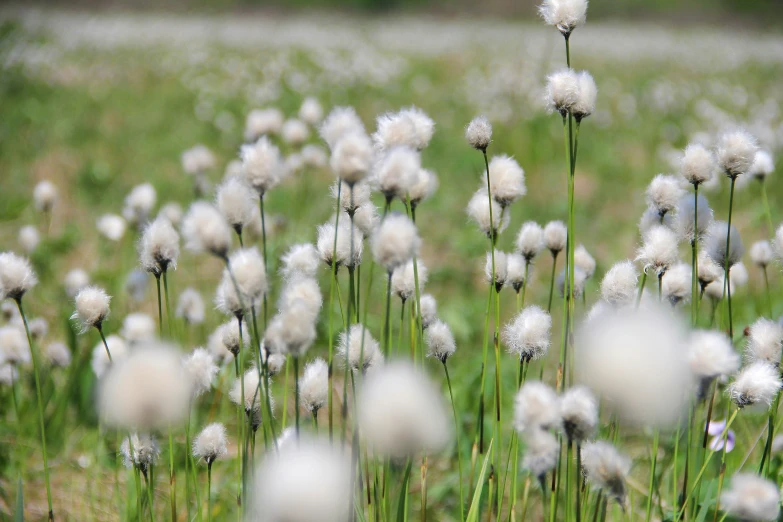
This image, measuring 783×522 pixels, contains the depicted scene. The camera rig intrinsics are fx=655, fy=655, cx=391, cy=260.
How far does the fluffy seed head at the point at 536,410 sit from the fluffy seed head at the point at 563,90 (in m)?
0.55

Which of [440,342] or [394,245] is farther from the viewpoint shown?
[440,342]

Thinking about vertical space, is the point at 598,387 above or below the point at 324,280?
below

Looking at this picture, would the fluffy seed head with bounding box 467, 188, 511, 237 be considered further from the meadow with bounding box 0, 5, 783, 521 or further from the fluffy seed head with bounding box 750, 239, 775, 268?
the fluffy seed head with bounding box 750, 239, 775, 268

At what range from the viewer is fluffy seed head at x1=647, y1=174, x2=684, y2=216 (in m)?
1.24

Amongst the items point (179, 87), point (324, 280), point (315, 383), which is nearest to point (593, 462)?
point (315, 383)

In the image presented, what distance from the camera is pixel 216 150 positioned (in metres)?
5.55

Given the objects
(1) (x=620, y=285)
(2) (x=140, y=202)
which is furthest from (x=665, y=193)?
(2) (x=140, y=202)

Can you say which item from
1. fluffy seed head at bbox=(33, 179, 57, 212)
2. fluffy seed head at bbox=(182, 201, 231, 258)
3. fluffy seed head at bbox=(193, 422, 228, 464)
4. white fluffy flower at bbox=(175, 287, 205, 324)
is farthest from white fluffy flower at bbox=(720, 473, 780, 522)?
fluffy seed head at bbox=(33, 179, 57, 212)

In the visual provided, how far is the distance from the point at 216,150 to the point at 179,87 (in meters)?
2.87

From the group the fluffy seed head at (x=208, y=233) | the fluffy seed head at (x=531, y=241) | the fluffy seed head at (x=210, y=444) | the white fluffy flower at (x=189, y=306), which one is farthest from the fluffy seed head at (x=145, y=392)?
the white fluffy flower at (x=189, y=306)

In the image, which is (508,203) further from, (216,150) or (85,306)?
(216,150)

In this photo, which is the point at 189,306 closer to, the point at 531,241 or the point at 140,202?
the point at 140,202

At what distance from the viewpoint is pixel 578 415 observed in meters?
0.80

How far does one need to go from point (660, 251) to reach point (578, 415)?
465 millimetres
